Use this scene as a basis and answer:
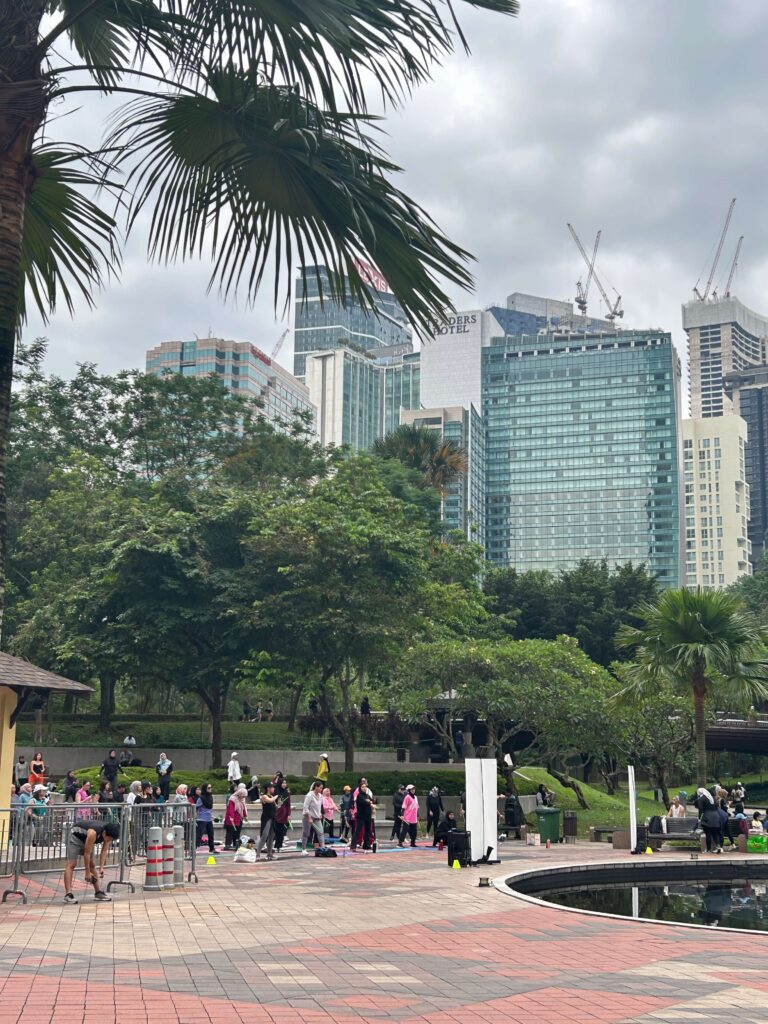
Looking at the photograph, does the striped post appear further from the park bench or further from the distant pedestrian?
the distant pedestrian

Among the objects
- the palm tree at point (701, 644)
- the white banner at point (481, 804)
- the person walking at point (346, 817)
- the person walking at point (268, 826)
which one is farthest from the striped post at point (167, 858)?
the palm tree at point (701, 644)

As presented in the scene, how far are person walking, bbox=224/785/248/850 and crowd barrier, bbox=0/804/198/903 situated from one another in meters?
4.66

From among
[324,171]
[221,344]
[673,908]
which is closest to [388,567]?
[673,908]

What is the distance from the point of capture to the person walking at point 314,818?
75.9 feet

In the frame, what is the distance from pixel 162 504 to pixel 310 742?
11.5 m

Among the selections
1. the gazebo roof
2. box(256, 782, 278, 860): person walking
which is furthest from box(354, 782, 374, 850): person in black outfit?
the gazebo roof

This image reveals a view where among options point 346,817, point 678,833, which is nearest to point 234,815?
point 346,817

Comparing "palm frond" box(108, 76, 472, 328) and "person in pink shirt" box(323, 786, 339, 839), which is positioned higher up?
"palm frond" box(108, 76, 472, 328)

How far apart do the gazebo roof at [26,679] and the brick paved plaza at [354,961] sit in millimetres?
3459

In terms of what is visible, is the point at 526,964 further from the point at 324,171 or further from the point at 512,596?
the point at 512,596

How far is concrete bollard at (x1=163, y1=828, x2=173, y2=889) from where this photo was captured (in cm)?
1562

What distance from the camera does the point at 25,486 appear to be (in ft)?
178

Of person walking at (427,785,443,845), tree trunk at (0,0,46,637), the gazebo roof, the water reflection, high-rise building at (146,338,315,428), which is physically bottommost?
the water reflection

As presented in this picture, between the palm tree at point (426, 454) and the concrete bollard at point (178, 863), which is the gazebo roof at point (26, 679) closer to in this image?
the concrete bollard at point (178, 863)
